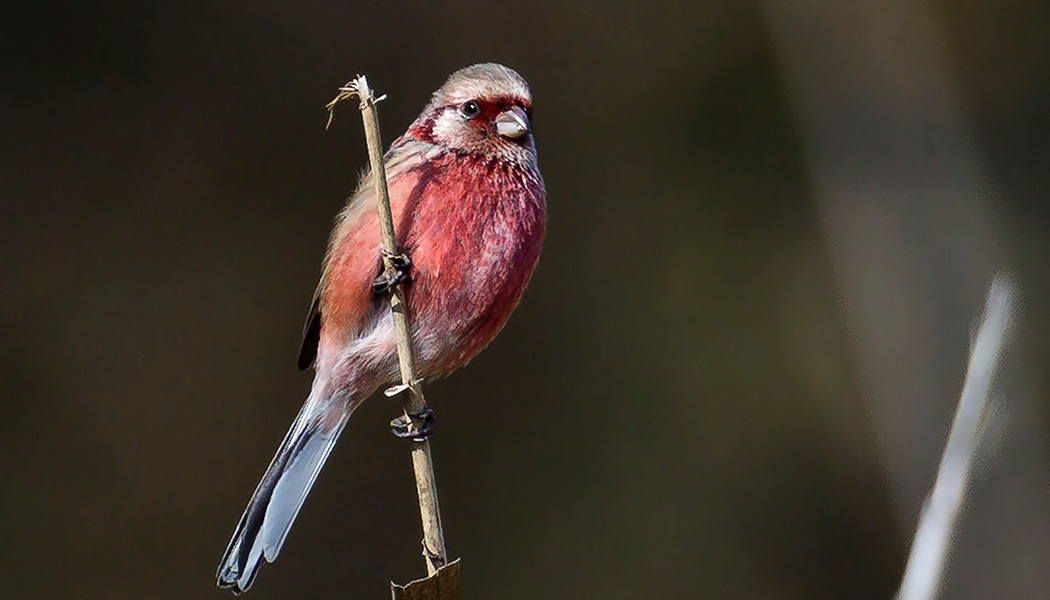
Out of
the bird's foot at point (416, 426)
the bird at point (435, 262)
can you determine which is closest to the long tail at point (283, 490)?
the bird at point (435, 262)

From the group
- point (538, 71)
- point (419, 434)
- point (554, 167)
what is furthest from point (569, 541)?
point (419, 434)

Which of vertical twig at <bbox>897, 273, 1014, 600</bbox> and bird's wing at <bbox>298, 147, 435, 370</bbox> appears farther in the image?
bird's wing at <bbox>298, 147, 435, 370</bbox>

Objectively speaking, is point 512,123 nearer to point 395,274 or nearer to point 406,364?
point 395,274

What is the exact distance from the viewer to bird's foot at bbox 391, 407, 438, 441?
1.64 m

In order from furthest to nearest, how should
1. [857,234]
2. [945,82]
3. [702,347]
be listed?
[702,347] < [945,82] < [857,234]

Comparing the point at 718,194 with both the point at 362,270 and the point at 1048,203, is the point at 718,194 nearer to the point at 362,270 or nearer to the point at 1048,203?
the point at 1048,203

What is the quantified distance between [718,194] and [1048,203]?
3.85ft

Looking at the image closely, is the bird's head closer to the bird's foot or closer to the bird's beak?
the bird's beak

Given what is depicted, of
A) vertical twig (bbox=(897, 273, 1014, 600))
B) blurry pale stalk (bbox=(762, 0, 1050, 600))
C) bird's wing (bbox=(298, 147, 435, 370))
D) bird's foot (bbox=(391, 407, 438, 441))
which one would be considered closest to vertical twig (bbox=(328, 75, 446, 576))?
bird's foot (bbox=(391, 407, 438, 441))

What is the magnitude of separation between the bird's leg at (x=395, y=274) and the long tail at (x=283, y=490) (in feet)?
1.19

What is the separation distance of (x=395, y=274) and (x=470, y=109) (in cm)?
36

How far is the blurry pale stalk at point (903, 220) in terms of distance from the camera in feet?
9.09

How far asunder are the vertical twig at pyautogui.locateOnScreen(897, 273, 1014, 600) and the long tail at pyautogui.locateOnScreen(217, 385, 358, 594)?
967mm

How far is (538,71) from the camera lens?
3963 millimetres
